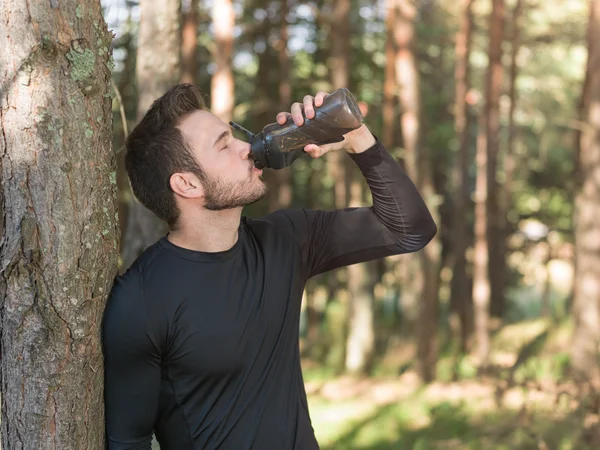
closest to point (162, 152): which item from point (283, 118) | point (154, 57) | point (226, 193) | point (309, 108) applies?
point (226, 193)

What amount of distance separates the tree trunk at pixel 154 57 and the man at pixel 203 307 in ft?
7.34

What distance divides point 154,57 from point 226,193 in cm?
270

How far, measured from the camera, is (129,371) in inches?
91.3

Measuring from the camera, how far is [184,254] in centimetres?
251

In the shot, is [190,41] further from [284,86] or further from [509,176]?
[509,176]

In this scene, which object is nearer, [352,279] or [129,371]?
[129,371]

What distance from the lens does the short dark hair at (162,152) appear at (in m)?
2.54

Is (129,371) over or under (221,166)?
under

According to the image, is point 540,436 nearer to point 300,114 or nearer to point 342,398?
point 300,114

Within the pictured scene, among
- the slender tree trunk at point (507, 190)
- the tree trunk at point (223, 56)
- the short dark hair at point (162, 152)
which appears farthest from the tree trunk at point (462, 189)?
the short dark hair at point (162, 152)

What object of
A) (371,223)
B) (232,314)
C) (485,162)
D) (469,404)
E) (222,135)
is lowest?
(469,404)

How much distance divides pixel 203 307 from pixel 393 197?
36.5 inches

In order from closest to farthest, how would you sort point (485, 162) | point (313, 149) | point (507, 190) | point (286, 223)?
point (313, 149), point (286, 223), point (485, 162), point (507, 190)

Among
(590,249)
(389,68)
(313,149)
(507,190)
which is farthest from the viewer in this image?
(507,190)
